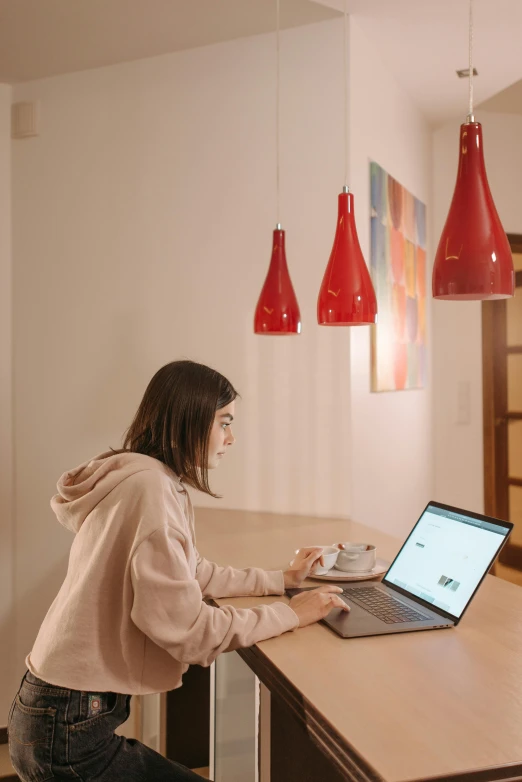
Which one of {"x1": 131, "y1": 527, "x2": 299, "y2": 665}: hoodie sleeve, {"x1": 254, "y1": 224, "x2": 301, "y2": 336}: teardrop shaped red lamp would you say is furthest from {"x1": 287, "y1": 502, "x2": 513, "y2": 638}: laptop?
{"x1": 254, "y1": 224, "x2": 301, "y2": 336}: teardrop shaped red lamp

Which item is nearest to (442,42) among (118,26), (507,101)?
(507,101)

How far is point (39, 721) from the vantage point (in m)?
1.32

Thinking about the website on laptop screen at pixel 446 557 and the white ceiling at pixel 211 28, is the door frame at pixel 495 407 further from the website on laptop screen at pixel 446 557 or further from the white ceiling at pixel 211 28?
the website on laptop screen at pixel 446 557

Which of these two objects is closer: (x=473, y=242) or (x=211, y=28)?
(x=473, y=242)

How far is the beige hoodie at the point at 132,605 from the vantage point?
128 centimetres

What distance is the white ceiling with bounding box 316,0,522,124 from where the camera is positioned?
2697mm

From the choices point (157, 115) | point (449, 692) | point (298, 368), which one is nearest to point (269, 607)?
point (449, 692)

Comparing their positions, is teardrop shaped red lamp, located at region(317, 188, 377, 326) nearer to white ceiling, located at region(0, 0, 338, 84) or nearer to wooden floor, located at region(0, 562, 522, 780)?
white ceiling, located at region(0, 0, 338, 84)

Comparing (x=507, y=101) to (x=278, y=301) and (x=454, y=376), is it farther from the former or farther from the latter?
(x=278, y=301)

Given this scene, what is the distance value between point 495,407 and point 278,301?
2.22 m

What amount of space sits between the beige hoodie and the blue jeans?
4 cm

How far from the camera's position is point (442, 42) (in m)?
2.99

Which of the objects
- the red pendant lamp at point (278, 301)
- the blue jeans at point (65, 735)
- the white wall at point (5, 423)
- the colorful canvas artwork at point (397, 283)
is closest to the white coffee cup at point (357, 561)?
the blue jeans at point (65, 735)

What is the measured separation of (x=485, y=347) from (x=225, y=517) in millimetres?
2052
